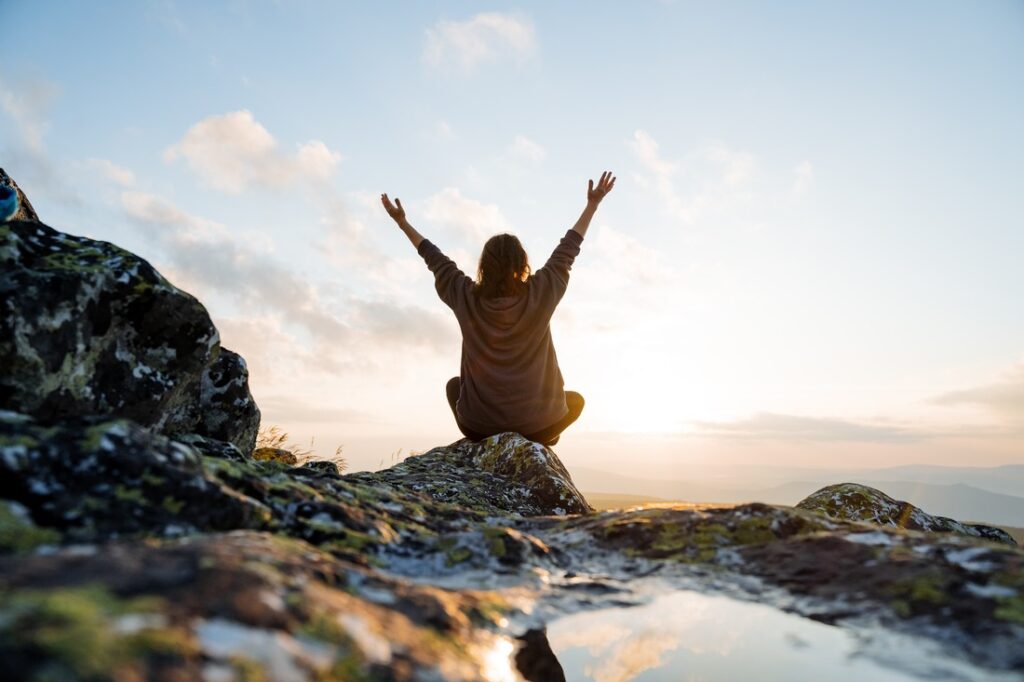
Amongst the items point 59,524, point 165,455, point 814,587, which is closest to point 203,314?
point 165,455

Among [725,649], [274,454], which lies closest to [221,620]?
[725,649]

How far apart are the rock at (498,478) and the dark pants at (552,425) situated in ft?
2.69

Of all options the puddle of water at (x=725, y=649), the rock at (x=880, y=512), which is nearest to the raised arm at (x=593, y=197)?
the rock at (x=880, y=512)

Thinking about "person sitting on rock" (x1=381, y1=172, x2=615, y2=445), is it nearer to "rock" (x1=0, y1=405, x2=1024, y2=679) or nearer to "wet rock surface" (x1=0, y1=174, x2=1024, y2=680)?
"wet rock surface" (x1=0, y1=174, x2=1024, y2=680)

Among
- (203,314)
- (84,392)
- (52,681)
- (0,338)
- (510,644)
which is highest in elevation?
(203,314)

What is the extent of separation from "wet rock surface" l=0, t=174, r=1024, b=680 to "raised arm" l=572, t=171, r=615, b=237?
5450 millimetres

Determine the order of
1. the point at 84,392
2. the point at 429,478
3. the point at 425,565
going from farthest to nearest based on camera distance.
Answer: the point at 429,478, the point at 84,392, the point at 425,565

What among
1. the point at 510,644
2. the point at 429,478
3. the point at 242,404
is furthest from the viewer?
the point at 429,478

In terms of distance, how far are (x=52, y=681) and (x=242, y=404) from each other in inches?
213

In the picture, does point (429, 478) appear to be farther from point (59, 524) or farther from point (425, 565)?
point (59, 524)

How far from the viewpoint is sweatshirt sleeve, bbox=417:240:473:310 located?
8578mm

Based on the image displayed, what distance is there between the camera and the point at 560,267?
8492 millimetres

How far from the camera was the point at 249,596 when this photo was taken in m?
1.64

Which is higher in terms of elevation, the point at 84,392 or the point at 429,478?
the point at 84,392
